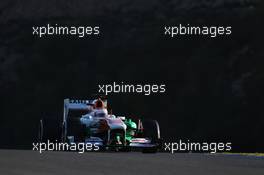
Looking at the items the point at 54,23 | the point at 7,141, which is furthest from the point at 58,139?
the point at 54,23

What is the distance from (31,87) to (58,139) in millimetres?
22049

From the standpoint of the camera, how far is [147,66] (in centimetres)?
5094

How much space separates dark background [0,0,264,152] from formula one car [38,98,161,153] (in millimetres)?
17701

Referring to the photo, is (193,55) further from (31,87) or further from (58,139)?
(58,139)

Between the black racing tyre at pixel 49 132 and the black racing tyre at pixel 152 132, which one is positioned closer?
the black racing tyre at pixel 152 132

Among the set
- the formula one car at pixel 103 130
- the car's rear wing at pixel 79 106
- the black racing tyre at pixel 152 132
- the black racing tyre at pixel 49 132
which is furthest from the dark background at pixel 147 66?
the black racing tyre at pixel 49 132

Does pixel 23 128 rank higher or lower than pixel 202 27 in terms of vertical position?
lower

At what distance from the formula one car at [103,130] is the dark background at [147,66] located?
17701 mm

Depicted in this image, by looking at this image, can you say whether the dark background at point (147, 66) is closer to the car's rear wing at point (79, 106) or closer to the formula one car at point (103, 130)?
the formula one car at point (103, 130)

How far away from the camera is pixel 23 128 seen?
157ft

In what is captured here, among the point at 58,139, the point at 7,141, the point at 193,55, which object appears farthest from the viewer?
the point at 193,55

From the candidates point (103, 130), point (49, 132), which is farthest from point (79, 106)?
point (103, 130)

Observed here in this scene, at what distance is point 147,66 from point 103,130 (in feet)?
81.3

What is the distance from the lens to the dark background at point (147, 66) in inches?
1850
